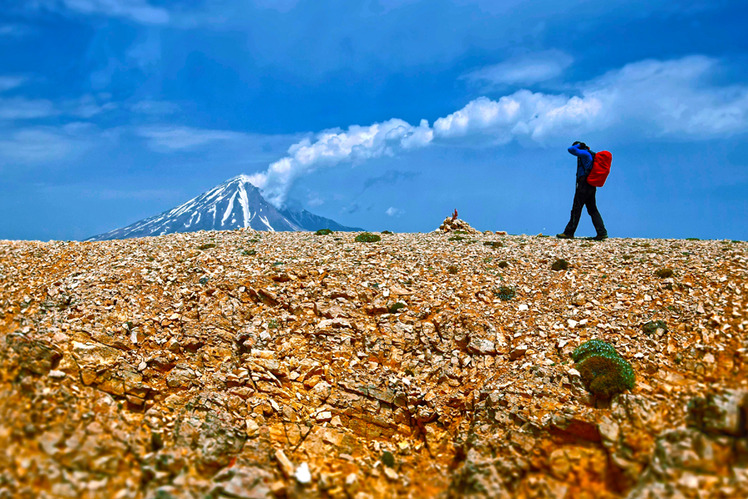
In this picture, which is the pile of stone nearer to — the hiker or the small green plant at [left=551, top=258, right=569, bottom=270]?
the hiker

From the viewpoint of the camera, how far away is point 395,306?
1666 centimetres

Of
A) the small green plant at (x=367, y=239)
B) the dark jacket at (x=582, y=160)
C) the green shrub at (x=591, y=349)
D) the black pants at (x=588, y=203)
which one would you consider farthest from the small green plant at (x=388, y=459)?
the dark jacket at (x=582, y=160)

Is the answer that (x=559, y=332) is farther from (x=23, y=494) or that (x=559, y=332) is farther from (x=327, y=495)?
(x=23, y=494)

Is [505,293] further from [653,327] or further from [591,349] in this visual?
[653,327]

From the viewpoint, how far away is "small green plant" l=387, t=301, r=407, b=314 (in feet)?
54.2

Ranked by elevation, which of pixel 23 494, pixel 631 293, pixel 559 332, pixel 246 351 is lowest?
pixel 23 494

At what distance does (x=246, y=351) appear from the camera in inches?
570

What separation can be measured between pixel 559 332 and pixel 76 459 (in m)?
15.1

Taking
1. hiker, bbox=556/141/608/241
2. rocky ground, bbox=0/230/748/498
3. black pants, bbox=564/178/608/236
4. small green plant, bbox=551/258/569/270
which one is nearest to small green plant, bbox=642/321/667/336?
rocky ground, bbox=0/230/748/498

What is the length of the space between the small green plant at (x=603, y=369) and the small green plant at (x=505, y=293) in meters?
4.62

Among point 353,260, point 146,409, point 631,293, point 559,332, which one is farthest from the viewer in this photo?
point 353,260

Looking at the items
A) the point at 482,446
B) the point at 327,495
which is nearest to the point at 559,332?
the point at 482,446

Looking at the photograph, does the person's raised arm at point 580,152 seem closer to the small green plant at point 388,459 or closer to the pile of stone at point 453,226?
the pile of stone at point 453,226

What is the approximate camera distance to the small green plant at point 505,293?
1738 cm
